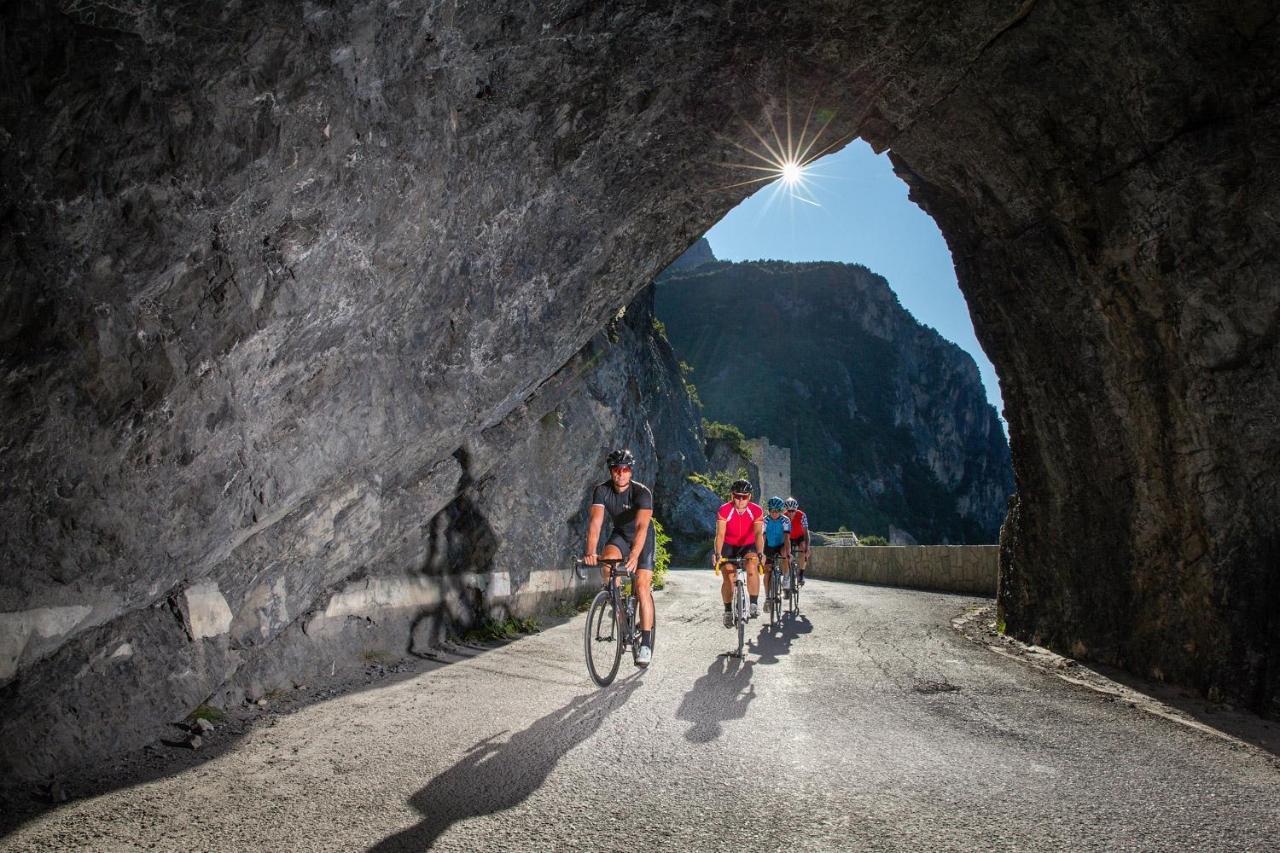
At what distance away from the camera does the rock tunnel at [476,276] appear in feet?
11.8

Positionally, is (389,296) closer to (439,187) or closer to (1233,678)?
(439,187)

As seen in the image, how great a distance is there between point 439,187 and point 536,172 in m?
1.23

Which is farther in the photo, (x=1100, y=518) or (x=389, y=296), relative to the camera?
(x=1100, y=518)

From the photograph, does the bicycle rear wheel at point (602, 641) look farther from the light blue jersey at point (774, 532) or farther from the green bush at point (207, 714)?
the light blue jersey at point (774, 532)

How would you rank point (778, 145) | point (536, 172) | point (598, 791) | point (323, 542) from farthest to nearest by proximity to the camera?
point (778, 145)
point (536, 172)
point (323, 542)
point (598, 791)

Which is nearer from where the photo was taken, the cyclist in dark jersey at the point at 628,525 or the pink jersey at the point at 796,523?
the cyclist in dark jersey at the point at 628,525

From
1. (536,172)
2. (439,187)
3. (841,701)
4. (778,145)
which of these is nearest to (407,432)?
(439,187)

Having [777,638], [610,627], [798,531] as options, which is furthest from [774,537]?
[610,627]

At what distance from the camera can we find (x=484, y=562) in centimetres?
953

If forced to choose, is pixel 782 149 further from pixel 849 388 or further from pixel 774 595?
pixel 849 388

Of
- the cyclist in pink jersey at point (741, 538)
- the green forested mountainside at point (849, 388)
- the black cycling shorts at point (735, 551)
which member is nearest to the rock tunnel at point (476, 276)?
the cyclist in pink jersey at point (741, 538)

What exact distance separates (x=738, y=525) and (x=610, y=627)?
293 centimetres

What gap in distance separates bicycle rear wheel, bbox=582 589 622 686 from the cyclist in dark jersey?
11.5 inches

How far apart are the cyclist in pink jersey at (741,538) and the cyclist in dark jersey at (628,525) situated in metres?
2.06
